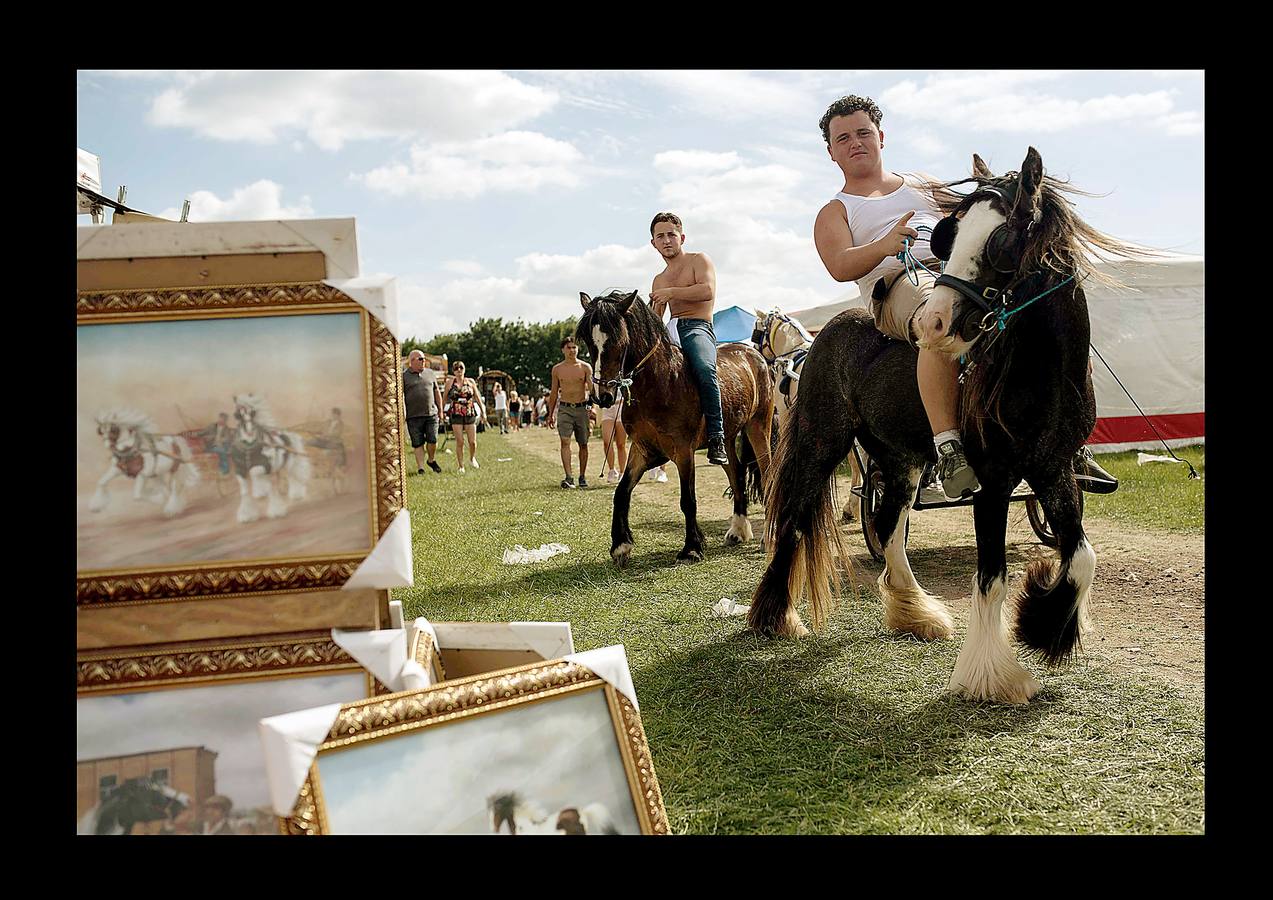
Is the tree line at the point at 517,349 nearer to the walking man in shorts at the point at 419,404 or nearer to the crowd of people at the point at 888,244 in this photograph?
the walking man in shorts at the point at 419,404

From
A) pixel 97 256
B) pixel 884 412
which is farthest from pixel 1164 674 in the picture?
pixel 97 256

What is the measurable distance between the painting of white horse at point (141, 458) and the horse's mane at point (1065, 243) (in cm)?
270

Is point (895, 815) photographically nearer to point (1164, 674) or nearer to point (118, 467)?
point (1164, 674)

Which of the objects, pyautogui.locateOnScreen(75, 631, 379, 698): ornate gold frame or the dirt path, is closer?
pyautogui.locateOnScreen(75, 631, 379, 698): ornate gold frame

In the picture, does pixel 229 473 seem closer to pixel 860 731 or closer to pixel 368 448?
pixel 368 448

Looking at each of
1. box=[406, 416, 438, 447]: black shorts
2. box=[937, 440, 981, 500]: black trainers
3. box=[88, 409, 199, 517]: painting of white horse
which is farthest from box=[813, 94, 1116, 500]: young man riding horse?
box=[406, 416, 438, 447]: black shorts

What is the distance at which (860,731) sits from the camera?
3209mm

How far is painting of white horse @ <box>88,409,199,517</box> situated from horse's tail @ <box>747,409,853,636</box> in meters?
3.13

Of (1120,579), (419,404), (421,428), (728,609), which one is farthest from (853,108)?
(421,428)

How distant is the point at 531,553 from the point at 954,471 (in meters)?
4.33

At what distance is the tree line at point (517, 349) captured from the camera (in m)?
82.8

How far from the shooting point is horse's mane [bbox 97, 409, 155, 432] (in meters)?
1.95

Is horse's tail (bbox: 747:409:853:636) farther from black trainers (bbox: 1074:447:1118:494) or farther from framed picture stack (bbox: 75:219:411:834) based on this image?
framed picture stack (bbox: 75:219:411:834)

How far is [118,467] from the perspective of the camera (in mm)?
1949
